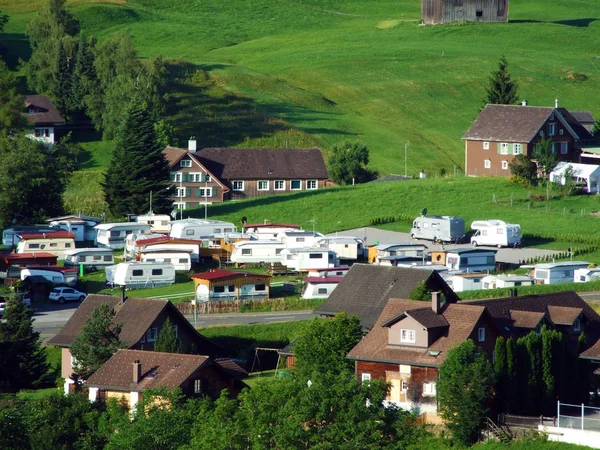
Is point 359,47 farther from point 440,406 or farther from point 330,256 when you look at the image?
point 440,406

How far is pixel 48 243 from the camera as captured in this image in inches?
3334

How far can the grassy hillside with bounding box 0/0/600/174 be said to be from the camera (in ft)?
432

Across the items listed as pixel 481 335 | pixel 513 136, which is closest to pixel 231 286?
pixel 481 335

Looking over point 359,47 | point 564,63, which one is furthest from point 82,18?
point 564,63

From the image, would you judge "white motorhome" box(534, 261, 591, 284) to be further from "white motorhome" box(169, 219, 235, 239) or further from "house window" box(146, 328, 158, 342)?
"house window" box(146, 328, 158, 342)

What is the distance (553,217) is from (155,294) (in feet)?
93.3

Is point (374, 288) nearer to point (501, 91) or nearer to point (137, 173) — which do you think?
point (137, 173)

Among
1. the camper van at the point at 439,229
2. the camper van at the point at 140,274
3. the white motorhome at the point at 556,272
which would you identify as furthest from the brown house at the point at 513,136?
the camper van at the point at 140,274

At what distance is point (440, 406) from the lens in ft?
167

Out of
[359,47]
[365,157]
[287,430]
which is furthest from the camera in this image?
[359,47]

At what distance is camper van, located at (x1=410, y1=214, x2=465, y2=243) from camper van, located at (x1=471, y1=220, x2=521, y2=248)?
1.16 meters

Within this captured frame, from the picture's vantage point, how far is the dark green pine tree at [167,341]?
59.5 m

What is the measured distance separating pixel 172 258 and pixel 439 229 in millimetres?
16014

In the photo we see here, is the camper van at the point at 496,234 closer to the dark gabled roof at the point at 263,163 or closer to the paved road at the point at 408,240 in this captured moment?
the paved road at the point at 408,240
